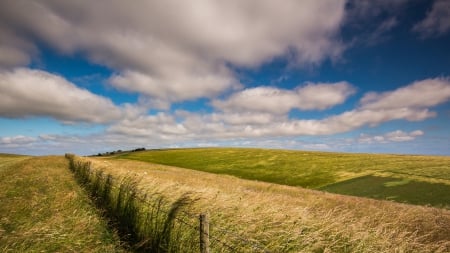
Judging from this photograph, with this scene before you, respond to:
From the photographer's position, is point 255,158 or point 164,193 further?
point 255,158

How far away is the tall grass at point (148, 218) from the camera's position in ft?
28.9

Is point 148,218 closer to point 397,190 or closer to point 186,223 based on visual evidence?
point 186,223

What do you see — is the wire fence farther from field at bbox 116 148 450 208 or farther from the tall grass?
field at bbox 116 148 450 208

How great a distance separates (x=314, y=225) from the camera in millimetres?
7250

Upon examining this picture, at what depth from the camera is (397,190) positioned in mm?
38719

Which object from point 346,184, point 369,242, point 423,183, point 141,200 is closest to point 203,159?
point 346,184

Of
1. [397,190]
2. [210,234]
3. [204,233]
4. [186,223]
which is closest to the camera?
[204,233]

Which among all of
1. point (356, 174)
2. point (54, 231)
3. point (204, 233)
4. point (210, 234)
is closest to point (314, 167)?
point (356, 174)

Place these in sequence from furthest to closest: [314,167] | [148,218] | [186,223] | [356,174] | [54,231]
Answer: [314,167] → [356,174] → [148,218] → [186,223] → [54,231]

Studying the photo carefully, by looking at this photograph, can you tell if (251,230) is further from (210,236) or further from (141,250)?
(141,250)

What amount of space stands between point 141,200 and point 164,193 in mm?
Result: 953

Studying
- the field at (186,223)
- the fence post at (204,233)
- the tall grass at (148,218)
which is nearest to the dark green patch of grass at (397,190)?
the field at (186,223)

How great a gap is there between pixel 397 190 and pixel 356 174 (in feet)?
41.2

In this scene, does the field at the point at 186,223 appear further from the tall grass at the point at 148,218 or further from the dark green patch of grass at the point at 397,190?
the dark green patch of grass at the point at 397,190
